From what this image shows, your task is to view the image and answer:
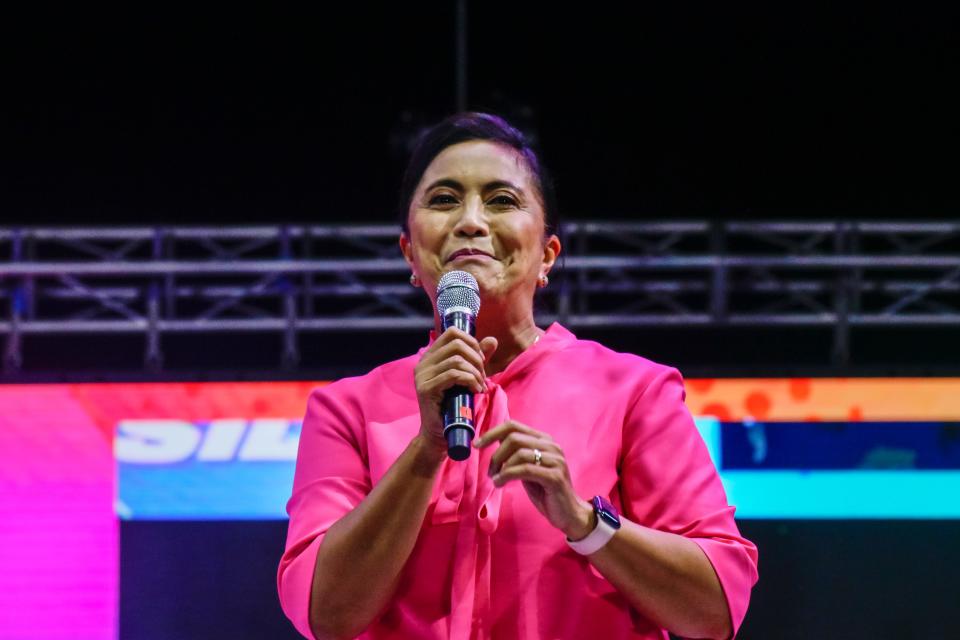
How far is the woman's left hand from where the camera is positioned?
43.1 inches

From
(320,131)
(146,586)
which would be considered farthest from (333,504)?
(320,131)

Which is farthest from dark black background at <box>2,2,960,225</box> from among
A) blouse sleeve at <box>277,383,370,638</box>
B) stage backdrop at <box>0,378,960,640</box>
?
blouse sleeve at <box>277,383,370,638</box>

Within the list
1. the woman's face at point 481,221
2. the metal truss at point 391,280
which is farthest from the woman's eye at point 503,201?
the metal truss at point 391,280

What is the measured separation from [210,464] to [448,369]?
2347mm

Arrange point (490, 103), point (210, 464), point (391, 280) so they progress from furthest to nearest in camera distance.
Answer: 1. point (391, 280)
2. point (490, 103)
3. point (210, 464)

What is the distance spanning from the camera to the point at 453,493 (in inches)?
51.3

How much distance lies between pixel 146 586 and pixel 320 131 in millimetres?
2929

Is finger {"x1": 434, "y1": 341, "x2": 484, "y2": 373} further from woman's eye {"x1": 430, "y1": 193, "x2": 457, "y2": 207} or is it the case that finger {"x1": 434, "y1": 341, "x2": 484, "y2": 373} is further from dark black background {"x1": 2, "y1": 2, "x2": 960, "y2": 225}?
dark black background {"x1": 2, "y1": 2, "x2": 960, "y2": 225}

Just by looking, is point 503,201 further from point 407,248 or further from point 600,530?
point 600,530

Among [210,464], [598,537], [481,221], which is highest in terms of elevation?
[481,221]

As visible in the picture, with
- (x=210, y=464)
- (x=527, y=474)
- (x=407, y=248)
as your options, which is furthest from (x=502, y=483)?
(x=210, y=464)

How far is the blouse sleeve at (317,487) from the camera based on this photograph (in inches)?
51.0

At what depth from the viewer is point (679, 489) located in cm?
130

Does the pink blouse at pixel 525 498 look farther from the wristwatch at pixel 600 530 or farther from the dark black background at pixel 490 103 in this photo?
the dark black background at pixel 490 103
